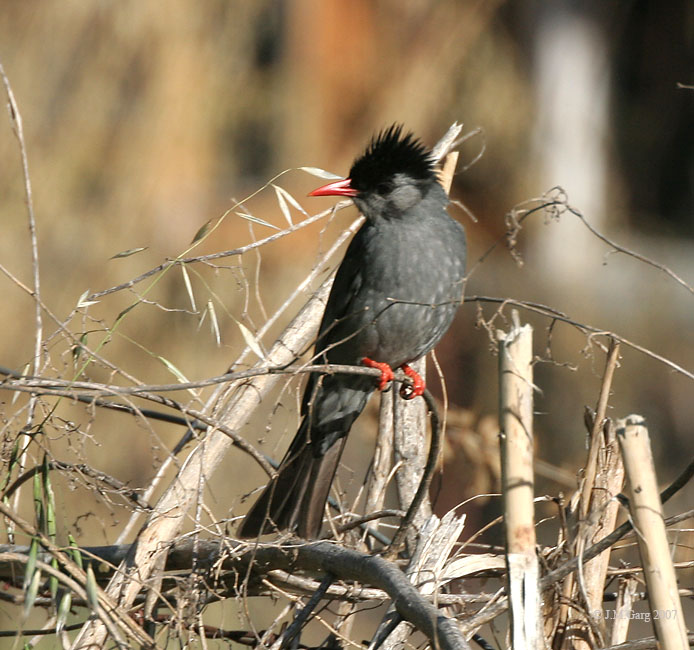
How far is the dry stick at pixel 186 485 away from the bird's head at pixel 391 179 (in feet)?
2.43

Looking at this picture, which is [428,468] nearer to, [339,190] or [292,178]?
[339,190]

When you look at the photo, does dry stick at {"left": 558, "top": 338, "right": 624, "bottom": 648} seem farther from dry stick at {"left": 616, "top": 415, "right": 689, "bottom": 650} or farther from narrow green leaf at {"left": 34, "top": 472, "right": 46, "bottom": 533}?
narrow green leaf at {"left": 34, "top": 472, "right": 46, "bottom": 533}

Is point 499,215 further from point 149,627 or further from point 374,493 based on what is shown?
point 149,627

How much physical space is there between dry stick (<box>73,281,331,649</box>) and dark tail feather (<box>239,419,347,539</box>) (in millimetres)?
298

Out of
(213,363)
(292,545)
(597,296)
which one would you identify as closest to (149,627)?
(292,545)

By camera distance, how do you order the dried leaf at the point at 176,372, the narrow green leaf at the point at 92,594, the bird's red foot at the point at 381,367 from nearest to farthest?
the narrow green leaf at the point at 92,594, the dried leaf at the point at 176,372, the bird's red foot at the point at 381,367

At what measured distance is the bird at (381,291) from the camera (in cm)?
343

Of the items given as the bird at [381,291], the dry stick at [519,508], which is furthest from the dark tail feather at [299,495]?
A: the dry stick at [519,508]

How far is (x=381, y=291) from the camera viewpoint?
3.54m

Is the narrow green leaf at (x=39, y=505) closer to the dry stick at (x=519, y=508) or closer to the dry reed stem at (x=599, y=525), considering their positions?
the dry stick at (x=519, y=508)

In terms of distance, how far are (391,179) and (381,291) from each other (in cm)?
50

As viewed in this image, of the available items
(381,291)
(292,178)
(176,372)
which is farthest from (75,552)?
(292,178)

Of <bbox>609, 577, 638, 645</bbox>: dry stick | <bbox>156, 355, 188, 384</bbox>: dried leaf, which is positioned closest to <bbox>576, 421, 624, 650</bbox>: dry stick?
<bbox>609, 577, 638, 645</bbox>: dry stick

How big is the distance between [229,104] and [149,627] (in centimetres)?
393
